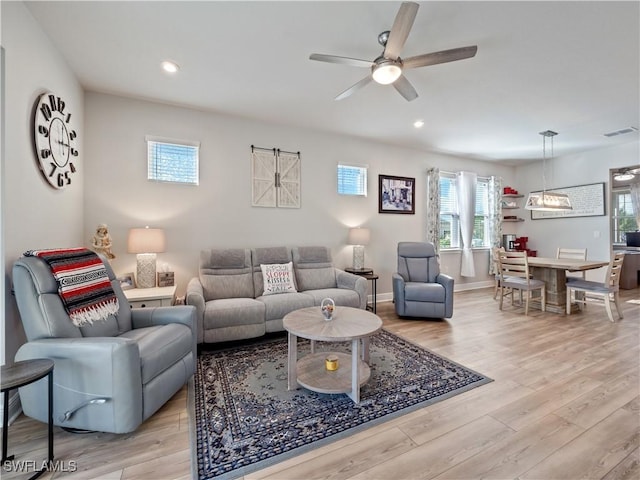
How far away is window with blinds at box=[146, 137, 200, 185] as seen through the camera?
134 inches

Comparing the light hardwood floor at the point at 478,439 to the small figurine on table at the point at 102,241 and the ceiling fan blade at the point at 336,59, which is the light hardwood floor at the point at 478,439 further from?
the ceiling fan blade at the point at 336,59

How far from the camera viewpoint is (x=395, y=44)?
194 cm

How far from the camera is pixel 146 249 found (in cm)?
294

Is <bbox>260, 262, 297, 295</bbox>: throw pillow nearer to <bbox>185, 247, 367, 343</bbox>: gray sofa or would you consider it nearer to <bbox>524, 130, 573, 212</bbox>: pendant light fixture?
<bbox>185, 247, 367, 343</bbox>: gray sofa

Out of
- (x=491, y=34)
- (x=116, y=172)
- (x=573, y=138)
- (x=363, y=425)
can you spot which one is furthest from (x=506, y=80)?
(x=116, y=172)

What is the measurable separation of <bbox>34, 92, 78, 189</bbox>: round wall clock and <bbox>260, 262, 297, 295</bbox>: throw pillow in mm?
2085

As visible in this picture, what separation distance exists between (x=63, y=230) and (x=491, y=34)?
13.0ft

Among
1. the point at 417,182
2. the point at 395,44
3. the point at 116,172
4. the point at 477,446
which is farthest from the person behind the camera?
the point at 417,182

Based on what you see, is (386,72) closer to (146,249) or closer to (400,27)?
(400,27)

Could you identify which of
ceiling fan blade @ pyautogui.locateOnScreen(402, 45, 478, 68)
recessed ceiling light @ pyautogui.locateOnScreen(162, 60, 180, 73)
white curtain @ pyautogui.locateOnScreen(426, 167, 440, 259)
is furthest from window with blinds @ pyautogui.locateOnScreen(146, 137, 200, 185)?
white curtain @ pyautogui.locateOnScreen(426, 167, 440, 259)

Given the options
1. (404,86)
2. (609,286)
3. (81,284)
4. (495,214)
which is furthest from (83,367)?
(495,214)

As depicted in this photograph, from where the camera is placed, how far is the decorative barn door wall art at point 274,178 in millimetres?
3920

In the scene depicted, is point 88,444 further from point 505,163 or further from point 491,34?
point 505,163

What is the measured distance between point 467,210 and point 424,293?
8.67ft
